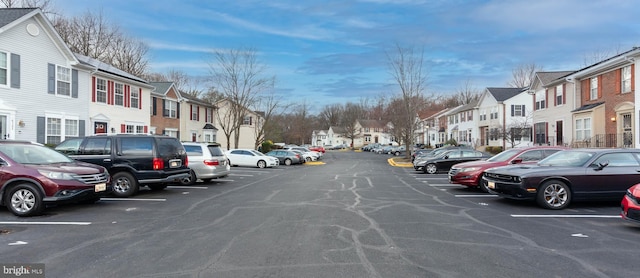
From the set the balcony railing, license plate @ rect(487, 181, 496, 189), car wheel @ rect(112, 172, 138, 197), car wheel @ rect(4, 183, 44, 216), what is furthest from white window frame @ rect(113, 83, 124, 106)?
the balcony railing

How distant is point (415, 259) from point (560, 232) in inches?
129

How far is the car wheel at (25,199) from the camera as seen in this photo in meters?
8.45

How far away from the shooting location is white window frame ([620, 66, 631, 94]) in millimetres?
21016

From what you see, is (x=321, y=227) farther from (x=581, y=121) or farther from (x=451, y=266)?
(x=581, y=121)

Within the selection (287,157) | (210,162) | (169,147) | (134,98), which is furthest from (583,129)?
(134,98)

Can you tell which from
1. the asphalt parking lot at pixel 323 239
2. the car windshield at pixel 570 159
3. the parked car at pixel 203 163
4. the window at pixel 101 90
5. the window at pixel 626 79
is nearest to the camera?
the asphalt parking lot at pixel 323 239

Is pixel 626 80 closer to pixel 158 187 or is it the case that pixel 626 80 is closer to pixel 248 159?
pixel 248 159

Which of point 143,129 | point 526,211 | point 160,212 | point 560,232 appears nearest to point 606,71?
point 526,211

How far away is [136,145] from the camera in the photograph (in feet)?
39.7

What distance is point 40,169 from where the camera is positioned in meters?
8.67

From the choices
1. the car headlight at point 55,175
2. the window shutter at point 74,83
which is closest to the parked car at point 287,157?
the window shutter at point 74,83

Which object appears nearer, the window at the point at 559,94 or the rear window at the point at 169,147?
the rear window at the point at 169,147

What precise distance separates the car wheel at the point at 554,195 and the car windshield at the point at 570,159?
807 millimetres

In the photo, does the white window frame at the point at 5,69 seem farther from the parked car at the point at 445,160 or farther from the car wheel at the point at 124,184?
the parked car at the point at 445,160
